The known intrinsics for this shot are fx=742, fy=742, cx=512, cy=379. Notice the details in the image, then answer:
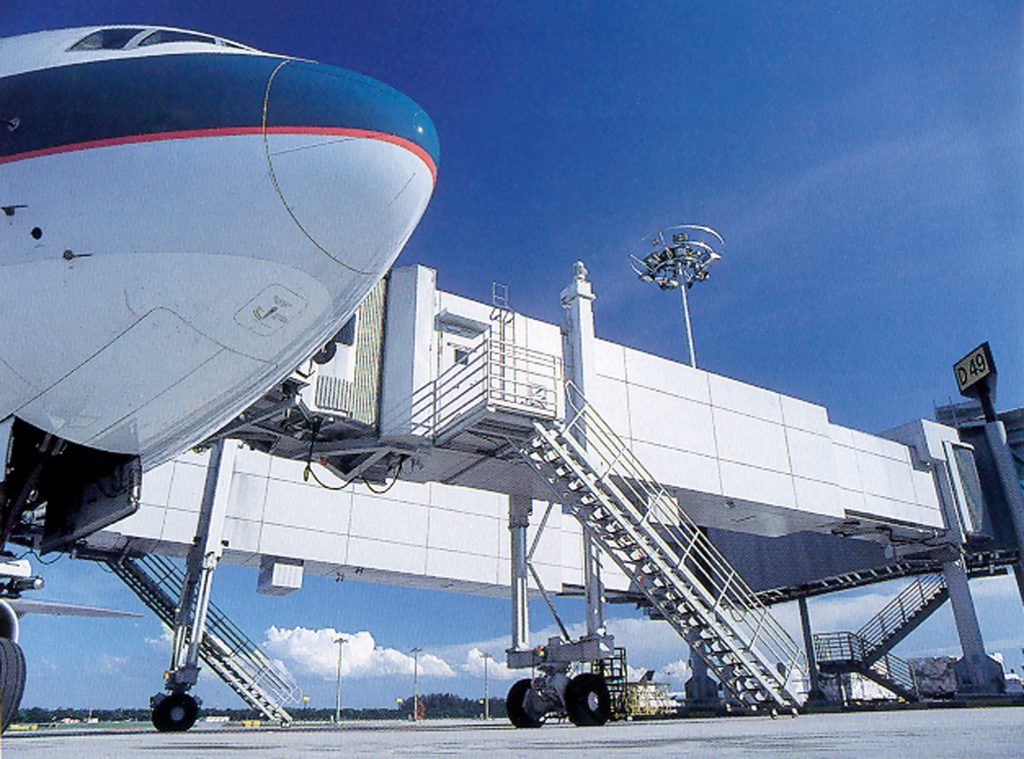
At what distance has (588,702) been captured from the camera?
14.9 m

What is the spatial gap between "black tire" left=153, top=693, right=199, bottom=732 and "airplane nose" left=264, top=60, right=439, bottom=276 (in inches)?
606

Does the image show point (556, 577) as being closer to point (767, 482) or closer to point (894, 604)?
point (767, 482)

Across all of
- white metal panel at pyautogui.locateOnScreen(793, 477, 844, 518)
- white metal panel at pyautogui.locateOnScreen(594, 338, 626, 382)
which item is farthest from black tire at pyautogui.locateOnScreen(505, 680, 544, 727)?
white metal panel at pyautogui.locateOnScreen(793, 477, 844, 518)

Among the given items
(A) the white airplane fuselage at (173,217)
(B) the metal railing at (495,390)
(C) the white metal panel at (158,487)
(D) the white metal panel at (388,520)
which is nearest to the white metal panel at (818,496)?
(B) the metal railing at (495,390)

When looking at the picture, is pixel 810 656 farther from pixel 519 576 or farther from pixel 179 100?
pixel 179 100

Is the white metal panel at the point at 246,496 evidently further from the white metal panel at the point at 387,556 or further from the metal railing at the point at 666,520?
the metal railing at the point at 666,520

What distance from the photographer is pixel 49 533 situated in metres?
7.73

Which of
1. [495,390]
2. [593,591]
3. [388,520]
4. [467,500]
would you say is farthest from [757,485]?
[388,520]

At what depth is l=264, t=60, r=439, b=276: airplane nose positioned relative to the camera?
230 inches

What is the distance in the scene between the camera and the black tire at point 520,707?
51.7 ft

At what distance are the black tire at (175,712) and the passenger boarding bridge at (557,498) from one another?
54cm

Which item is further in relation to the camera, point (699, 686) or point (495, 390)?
point (699, 686)

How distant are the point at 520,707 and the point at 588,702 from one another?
1.75 metres

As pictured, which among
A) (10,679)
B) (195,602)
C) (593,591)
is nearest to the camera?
(10,679)
